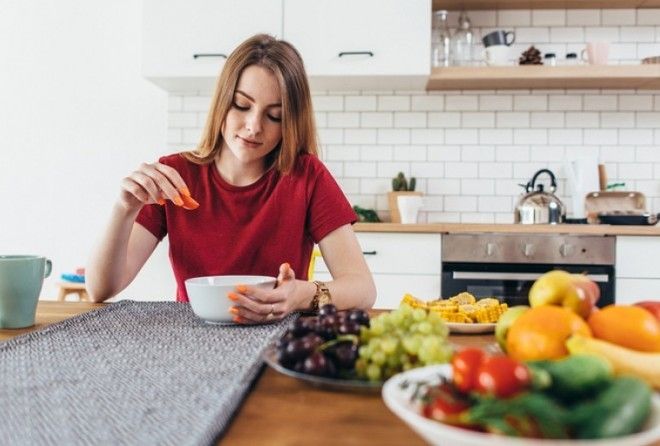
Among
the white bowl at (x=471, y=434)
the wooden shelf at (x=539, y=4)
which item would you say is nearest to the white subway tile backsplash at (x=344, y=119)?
the wooden shelf at (x=539, y=4)

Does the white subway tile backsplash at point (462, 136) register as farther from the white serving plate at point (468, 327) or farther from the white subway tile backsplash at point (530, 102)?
the white serving plate at point (468, 327)

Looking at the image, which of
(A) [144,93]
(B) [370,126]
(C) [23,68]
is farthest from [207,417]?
(C) [23,68]

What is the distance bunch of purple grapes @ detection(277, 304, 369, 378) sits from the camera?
0.75 m

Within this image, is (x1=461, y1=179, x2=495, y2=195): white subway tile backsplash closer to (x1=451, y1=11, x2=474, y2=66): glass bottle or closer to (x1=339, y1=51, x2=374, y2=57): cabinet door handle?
(x1=451, y1=11, x2=474, y2=66): glass bottle

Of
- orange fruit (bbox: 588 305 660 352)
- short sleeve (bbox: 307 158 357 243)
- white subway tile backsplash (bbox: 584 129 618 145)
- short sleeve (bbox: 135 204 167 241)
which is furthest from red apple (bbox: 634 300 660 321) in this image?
white subway tile backsplash (bbox: 584 129 618 145)

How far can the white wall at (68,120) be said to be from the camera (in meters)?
3.55

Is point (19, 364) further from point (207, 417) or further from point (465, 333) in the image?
point (465, 333)

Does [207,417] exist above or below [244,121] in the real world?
below

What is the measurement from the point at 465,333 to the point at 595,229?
1.92 metres

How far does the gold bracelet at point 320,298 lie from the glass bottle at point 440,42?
2301 mm

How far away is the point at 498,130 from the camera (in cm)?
343

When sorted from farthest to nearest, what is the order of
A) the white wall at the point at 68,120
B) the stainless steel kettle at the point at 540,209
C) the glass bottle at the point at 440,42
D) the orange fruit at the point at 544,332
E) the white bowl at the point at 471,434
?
the white wall at the point at 68,120 < the glass bottle at the point at 440,42 < the stainless steel kettle at the point at 540,209 < the orange fruit at the point at 544,332 < the white bowl at the point at 471,434

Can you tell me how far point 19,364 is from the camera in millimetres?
838

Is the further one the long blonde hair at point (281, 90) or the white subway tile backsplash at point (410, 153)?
the white subway tile backsplash at point (410, 153)
